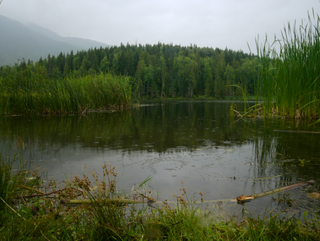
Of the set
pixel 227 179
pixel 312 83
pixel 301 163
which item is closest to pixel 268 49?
pixel 312 83

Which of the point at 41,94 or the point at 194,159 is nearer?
the point at 194,159

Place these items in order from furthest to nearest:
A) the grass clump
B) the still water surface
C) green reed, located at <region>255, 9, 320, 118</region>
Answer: green reed, located at <region>255, 9, 320, 118</region> < the still water surface < the grass clump

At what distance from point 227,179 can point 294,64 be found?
6.02 m

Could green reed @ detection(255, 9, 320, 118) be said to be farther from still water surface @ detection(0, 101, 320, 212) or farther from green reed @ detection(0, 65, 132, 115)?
green reed @ detection(0, 65, 132, 115)

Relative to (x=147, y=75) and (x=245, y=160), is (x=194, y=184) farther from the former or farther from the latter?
(x=147, y=75)

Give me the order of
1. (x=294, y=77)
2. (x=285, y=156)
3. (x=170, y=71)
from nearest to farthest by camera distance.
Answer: (x=285, y=156) < (x=294, y=77) < (x=170, y=71)

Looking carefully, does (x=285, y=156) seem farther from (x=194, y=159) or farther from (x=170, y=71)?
(x=170, y=71)

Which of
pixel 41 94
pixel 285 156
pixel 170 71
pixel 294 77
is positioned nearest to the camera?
pixel 285 156

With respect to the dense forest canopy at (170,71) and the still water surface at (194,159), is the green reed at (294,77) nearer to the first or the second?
the still water surface at (194,159)

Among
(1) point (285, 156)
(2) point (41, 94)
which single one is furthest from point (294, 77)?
(2) point (41, 94)

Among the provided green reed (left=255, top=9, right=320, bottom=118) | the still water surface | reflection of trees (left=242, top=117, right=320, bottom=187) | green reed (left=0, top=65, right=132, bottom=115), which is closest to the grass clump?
the still water surface

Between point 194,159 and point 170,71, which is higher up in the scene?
point 170,71

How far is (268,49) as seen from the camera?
8016 mm

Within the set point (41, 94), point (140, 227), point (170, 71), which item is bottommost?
point (140, 227)
